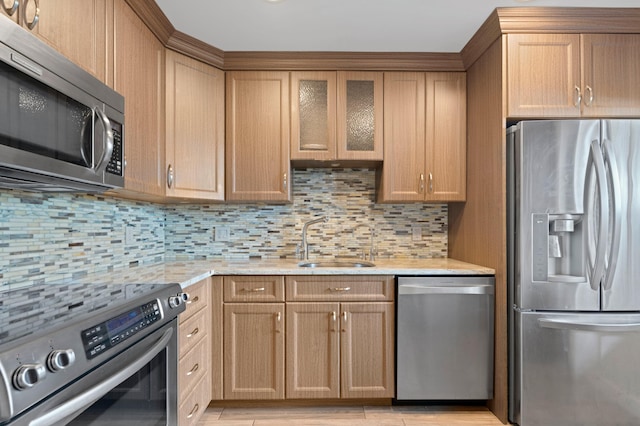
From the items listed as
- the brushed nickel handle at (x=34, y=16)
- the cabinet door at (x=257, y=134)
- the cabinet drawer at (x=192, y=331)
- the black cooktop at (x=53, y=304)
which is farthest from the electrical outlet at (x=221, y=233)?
the brushed nickel handle at (x=34, y=16)

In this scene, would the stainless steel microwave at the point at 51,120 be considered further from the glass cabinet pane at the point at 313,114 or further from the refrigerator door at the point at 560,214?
the refrigerator door at the point at 560,214

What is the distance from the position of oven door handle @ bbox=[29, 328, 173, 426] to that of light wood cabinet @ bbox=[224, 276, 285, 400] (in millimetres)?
1091

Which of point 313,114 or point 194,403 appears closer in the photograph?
point 194,403

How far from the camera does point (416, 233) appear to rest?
2.98 metres

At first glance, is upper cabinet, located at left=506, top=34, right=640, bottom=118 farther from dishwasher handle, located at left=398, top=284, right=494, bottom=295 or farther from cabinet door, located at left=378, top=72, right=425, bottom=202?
dishwasher handle, located at left=398, top=284, right=494, bottom=295

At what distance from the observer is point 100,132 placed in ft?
4.19

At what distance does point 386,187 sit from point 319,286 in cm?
84

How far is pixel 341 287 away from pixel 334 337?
30 cm

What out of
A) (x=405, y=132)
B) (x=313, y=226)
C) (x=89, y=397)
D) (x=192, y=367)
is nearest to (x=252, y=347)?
(x=192, y=367)

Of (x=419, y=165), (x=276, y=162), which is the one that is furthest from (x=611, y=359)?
(x=276, y=162)

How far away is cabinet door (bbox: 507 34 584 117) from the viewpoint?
221 centimetres

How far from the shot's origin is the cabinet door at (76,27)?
1260mm

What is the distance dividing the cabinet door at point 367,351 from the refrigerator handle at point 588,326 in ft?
2.79

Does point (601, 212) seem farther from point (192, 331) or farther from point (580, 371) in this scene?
point (192, 331)
